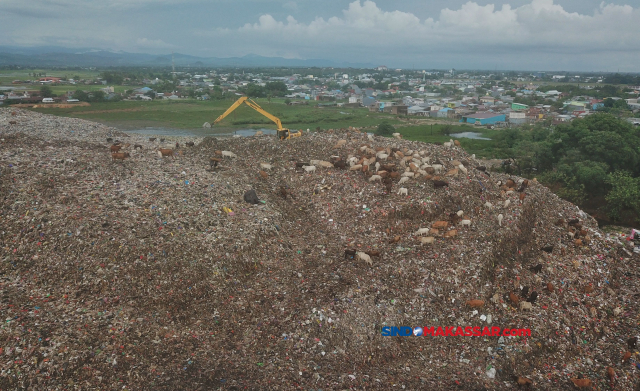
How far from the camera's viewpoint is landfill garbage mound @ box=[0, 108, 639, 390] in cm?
707

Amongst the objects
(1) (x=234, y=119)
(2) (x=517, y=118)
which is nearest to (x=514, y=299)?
(1) (x=234, y=119)

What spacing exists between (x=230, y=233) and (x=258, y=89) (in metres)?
63.9

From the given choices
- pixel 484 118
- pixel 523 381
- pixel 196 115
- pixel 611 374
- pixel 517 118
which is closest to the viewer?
pixel 523 381

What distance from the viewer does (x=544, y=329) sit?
8562 mm

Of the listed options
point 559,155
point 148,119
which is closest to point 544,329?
point 559,155

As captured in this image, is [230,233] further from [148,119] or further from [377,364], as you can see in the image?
[148,119]

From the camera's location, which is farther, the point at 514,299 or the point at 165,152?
the point at 165,152

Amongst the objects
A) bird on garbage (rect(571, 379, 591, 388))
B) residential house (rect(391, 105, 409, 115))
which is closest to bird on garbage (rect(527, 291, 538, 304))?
bird on garbage (rect(571, 379, 591, 388))

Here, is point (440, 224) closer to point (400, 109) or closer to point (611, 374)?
point (611, 374)

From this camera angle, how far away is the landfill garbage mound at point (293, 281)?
23.2 ft

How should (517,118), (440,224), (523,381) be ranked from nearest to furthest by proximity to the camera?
(523,381) → (440,224) → (517,118)

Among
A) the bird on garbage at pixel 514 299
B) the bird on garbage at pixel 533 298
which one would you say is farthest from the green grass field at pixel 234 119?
the bird on garbage at pixel 514 299

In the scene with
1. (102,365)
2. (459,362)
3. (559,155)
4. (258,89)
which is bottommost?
(459,362)

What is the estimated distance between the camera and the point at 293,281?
9.34 m
